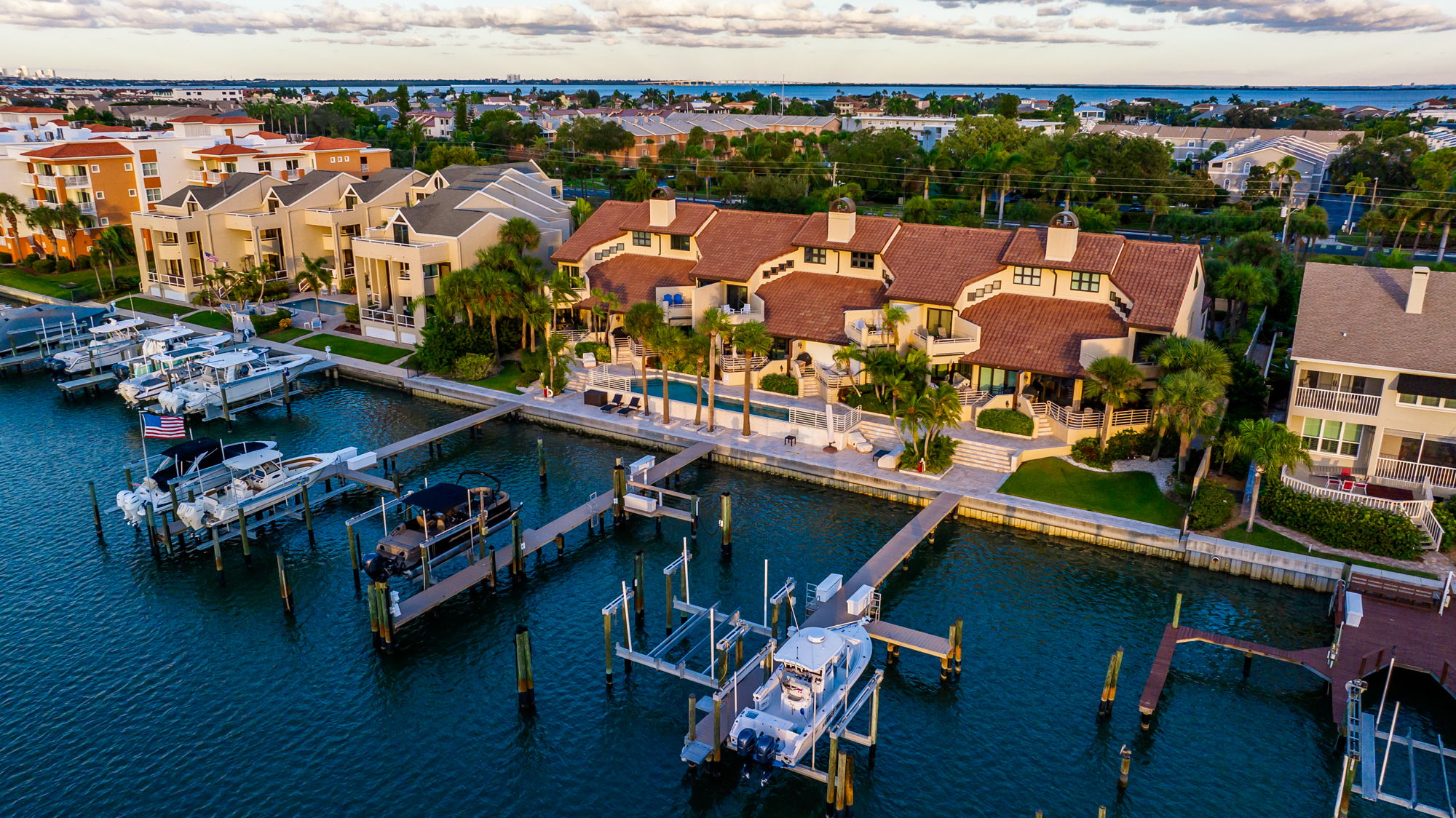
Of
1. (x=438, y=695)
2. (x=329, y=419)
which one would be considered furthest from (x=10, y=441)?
(x=438, y=695)

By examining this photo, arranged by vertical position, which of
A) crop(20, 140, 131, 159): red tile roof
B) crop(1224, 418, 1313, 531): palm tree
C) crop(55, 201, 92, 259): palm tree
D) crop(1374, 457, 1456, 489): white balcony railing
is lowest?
crop(1374, 457, 1456, 489): white balcony railing

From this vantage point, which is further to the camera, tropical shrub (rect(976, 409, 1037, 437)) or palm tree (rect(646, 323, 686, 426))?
palm tree (rect(646, 323, 686, 426))

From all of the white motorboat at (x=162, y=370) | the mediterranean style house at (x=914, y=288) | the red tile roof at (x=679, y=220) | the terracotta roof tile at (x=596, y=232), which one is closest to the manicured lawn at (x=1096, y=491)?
the mediterranean style house at (x=914, y=288)

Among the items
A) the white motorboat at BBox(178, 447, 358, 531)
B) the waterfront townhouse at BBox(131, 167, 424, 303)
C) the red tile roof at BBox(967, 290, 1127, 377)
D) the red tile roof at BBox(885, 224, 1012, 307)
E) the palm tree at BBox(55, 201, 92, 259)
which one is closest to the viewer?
the white motorboat at BBox(178, 447, 358, 531)

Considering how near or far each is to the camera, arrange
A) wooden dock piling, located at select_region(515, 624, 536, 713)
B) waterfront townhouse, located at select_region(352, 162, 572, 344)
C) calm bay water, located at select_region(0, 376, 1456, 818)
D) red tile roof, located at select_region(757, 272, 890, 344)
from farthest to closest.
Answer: waterfront townhouse, located at select_region(352, 162, 572, 344), red tile roof, located at select_region(757, 272, 890, 344), wooden dock piling, located at select_region(515, 624, 536, 713), calm bay water, located at select_region(0, 376, 1456, 818)

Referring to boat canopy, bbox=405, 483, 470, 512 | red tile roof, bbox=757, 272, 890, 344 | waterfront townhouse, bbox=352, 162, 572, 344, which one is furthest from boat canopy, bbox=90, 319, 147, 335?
red tile roof, bbox=757, 272, 890, 344

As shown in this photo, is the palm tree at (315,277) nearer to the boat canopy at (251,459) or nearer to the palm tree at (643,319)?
the boat canopy at (251,459)

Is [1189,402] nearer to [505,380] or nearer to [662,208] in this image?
[662,208]

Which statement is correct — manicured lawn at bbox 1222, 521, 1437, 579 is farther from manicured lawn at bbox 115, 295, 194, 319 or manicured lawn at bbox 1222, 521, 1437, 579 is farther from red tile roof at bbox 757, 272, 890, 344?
manicured lawn at bbox 115, 295, 194, 319
